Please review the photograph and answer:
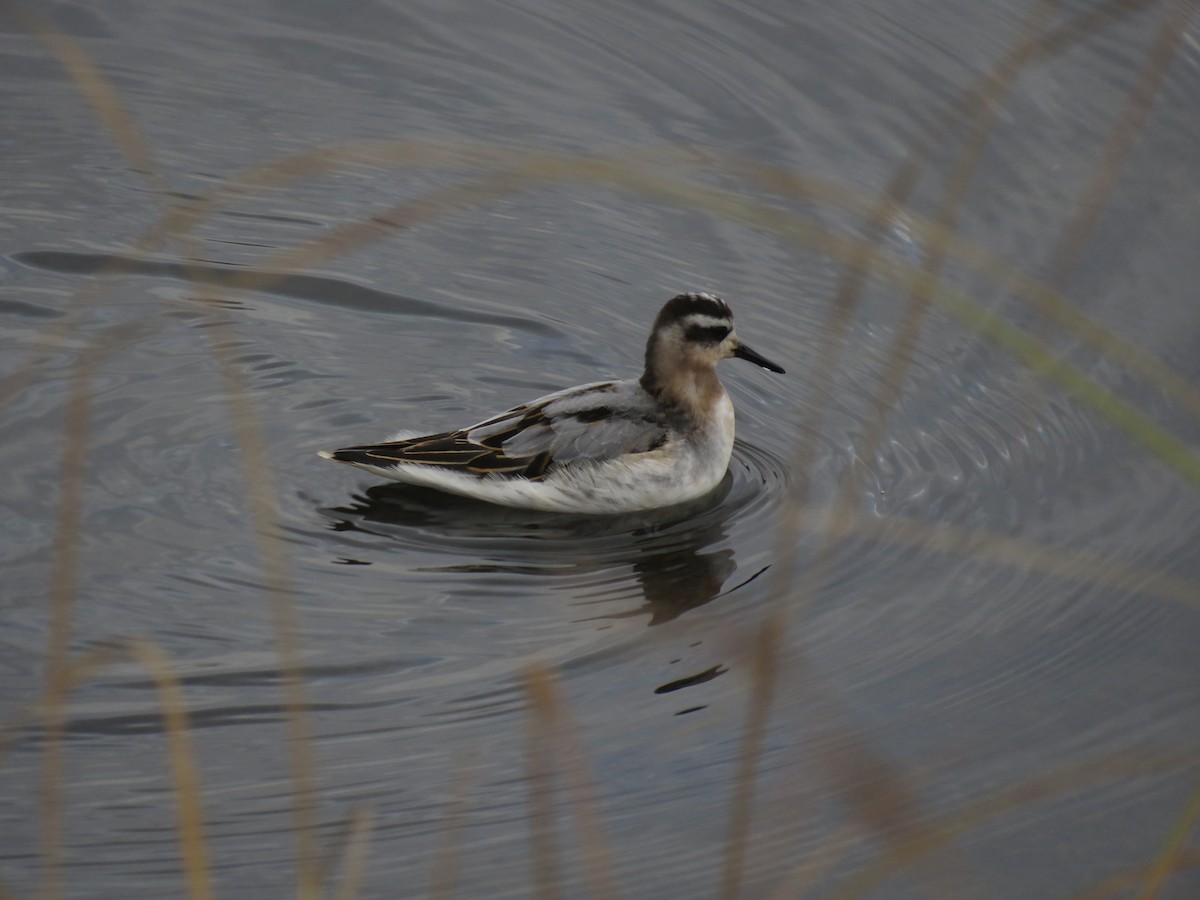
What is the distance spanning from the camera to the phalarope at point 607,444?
24.9 feet

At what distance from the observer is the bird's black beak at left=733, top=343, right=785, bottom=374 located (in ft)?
26.5

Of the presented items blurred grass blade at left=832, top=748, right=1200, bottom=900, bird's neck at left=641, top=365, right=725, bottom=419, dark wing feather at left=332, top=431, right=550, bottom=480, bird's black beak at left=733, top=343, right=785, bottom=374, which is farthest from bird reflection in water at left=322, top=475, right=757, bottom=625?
blurred grass blade at left=832, top=748, right=1200, bottom=900

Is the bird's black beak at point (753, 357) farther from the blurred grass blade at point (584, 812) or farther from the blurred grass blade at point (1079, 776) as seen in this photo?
the blurred grass blade at point (1079, 776)

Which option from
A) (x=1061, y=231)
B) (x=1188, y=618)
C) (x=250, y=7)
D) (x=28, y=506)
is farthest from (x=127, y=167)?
(x=1188, y=618)

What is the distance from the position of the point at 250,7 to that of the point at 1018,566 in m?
6.67

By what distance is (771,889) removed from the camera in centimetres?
490

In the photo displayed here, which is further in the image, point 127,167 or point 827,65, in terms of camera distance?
point 827,65

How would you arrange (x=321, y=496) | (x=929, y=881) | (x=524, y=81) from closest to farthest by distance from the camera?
(x=929, y=881), (x=321, y=496), (x=524, y=81)

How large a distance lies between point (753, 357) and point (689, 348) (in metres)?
0.33

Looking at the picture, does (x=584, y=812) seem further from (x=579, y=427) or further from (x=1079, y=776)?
(x=579, y=427)

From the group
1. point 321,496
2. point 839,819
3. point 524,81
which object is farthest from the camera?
point 524,81

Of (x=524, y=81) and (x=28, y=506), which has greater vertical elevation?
(x=524, y=81)

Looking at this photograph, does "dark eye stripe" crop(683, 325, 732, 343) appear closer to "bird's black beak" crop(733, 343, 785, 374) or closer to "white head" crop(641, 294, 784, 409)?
"white head" crop(641, 294, 784, 409)

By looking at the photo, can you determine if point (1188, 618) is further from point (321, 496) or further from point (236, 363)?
point (236, 363)
